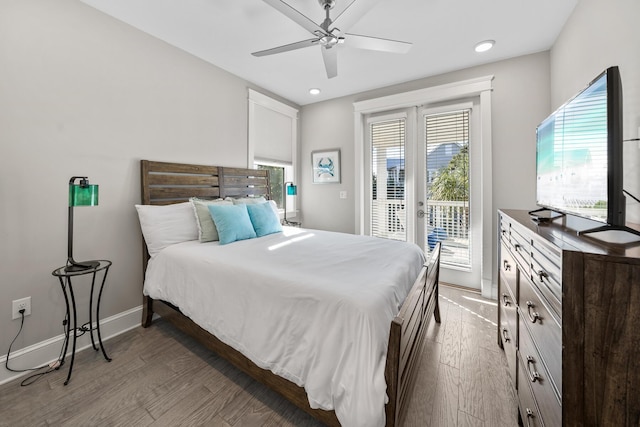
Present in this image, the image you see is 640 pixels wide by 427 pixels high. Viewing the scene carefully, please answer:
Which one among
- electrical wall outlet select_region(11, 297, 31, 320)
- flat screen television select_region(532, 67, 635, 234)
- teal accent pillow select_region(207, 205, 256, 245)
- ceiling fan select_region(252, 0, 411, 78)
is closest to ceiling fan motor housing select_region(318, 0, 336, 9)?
ceiling fan select_region(252, 0, 411, 78)

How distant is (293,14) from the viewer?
171 centimetres

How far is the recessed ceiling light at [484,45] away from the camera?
2.58 m

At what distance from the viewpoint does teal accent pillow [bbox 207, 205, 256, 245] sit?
2.31 metres

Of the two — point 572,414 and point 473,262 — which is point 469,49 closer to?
point 473,262

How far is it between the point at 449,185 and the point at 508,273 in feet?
6.19

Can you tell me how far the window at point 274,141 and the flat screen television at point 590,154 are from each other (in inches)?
125

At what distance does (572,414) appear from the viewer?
751mm

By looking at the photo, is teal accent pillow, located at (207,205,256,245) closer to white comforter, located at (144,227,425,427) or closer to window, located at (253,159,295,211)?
white comforter, located at (144,227,425,427)

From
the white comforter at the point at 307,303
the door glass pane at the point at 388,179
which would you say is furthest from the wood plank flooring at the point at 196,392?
the door glass pane at the point at 388,179

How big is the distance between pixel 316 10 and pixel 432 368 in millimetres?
2951

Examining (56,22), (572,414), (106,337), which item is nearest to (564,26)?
(572,414)

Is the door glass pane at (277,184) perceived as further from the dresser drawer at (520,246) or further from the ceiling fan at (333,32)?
the dresser drawer at (520,246)

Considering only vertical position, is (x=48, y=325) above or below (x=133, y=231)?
below

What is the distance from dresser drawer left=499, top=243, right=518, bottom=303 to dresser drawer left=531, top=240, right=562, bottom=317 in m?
0.42
